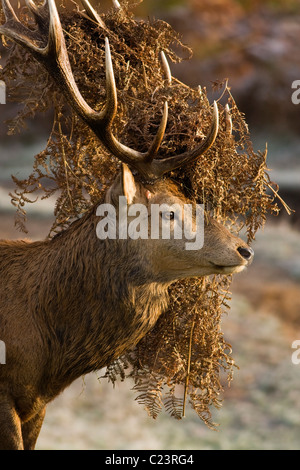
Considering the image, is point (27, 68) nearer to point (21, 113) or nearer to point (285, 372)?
point (21, 113)

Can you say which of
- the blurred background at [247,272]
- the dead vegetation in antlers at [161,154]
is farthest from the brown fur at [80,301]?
the blurred background at [247,272]

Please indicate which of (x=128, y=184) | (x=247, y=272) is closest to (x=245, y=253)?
(x=128, y=184)

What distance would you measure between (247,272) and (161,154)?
8.80ft

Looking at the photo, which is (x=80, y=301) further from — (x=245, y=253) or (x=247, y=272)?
(x=247, y=272)

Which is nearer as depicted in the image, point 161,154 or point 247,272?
point 161,154

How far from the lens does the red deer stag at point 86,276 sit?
7.84 feet

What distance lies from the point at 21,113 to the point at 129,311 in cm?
96

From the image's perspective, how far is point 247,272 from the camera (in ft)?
16.5

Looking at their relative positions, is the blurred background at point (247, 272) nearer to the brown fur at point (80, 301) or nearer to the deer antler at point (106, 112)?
the brown fur at point (80, 301)

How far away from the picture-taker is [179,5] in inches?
277

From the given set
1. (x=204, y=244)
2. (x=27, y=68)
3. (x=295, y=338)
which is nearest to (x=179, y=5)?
(x=295, y=338)

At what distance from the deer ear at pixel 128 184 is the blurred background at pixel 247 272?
3009mm

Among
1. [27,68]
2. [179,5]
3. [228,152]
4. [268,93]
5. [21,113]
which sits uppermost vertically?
[179,5]
